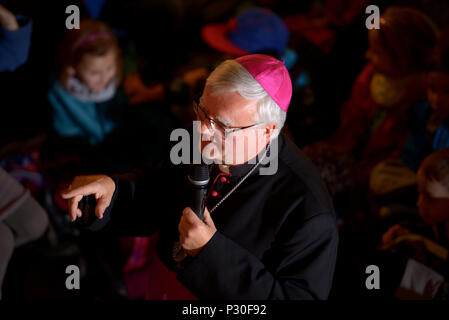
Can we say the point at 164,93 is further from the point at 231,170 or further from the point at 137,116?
the point at 231,170

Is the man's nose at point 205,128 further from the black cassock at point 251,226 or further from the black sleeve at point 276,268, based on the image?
the black sleeve at point 276,268

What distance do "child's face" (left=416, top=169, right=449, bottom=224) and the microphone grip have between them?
134cm

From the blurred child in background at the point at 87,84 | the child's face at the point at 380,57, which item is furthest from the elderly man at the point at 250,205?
the child's face at the point at 380,57

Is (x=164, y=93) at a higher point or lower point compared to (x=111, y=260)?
higher

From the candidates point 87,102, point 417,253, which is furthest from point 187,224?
point 87,102

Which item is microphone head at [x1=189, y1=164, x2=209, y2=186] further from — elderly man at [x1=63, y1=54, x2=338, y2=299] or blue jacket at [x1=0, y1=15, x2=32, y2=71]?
blue jacket at [x1=0, y1=15, x2=32, y2=71]

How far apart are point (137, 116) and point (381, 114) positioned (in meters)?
2.17

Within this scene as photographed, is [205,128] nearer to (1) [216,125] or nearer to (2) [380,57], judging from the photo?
(1) [216,125]

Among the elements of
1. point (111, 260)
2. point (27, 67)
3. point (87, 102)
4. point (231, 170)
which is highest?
point (27, 67)

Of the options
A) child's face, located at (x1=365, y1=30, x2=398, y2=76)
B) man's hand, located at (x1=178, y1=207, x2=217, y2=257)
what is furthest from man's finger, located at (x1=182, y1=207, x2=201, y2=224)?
child's face, located at (x1=365, y1=30, x2=398, y2=76)

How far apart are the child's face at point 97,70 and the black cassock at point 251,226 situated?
1.42 m

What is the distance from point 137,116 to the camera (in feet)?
11.7

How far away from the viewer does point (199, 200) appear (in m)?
1.43

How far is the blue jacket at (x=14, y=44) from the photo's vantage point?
220 cm
